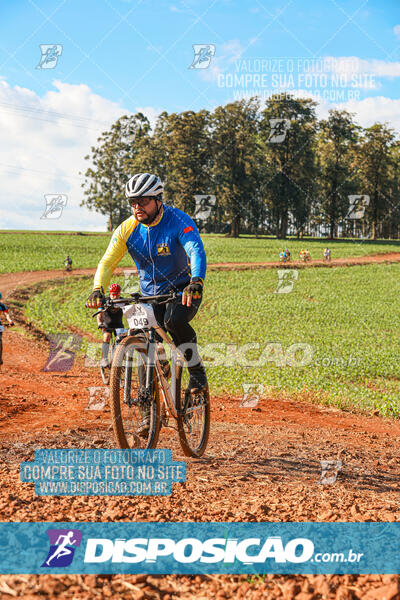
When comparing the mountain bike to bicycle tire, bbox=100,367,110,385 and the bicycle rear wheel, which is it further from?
bicycle tire, bbox=100,367,110,385

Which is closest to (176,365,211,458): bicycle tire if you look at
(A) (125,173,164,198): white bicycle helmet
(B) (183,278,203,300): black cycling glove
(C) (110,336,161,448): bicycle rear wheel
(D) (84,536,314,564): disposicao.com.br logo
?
(C) (110,336,161,448): bicycle rear wheel

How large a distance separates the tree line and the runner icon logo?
198 ft

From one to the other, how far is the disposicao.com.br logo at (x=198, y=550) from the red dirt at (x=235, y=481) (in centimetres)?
18

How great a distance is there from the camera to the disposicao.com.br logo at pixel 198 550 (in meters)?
2.87

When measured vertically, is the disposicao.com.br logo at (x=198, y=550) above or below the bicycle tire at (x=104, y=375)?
above

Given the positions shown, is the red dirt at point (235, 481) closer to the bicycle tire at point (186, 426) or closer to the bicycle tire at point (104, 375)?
the bicycle tire at point (186, 426)

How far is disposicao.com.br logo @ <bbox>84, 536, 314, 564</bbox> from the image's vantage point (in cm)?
287

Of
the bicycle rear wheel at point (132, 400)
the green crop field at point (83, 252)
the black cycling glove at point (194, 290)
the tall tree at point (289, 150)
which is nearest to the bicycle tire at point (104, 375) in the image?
the bicycle rear wheel at point (132, 400)

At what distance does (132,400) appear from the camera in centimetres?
461

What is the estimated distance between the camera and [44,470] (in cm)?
436

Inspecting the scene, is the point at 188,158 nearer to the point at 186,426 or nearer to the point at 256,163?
the point at 256,163

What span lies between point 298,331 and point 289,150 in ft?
182

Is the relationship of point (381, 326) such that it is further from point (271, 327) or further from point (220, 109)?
point (220, 109)

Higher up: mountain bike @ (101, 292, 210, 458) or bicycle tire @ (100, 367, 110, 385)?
mountain bike @ (101, 292, 210, 458)
